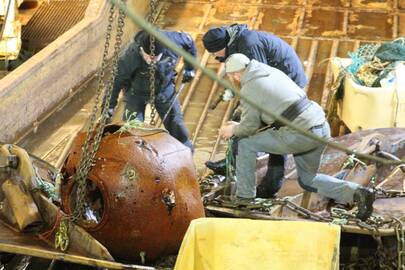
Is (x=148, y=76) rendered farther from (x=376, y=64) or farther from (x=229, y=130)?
(x=376, y=64)

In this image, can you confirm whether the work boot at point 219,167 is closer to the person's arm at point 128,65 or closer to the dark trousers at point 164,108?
the dark trousers at point 164,108

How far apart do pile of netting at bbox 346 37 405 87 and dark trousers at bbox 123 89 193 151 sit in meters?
2.29

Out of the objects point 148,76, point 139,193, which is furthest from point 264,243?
point 148,76

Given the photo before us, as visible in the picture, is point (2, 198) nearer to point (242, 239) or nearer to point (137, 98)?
point (242, 239)

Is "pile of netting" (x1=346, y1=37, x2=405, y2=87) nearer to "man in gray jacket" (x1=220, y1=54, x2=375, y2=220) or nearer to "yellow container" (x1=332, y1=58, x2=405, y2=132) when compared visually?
"yellow container" (x1=332, y1=58, x2=405, y2=132)

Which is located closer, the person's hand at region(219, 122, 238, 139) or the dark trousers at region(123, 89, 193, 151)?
the person's hand at region(219, 122, 238, 139)

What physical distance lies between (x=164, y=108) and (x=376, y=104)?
8.22 feet

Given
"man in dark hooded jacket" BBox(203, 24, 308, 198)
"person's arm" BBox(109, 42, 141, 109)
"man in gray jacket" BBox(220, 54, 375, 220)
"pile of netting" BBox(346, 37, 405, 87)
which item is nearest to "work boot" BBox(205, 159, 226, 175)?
"man in dark hooded jacket" BBox(203, 24, 308, 198)

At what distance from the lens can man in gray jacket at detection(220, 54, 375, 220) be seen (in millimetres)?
6238

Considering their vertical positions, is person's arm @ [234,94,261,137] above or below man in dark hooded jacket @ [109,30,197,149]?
above

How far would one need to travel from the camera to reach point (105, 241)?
18.0 feet

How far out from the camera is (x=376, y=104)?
9172 millimetres

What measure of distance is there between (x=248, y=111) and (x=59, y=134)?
4.24m

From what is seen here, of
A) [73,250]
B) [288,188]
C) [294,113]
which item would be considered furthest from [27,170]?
[288,188]
